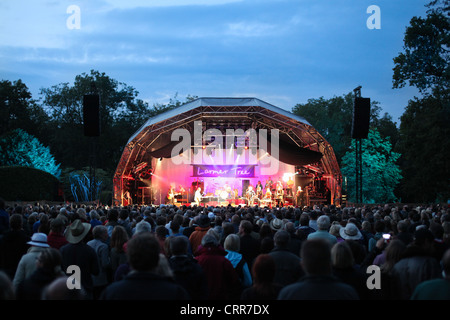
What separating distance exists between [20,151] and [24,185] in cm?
1225

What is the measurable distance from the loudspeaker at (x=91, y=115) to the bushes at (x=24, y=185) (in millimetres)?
8641

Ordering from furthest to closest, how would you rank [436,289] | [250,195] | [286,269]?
[250,195] → [286,269] → [436,289]

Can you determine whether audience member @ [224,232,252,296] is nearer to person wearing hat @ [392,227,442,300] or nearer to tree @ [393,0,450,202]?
person wearing hat @ [392,227,442,300]

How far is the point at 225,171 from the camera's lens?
27.7 m

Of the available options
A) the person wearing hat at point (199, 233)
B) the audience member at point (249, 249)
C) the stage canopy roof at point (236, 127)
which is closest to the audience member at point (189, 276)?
the audience member at point (249, 249)

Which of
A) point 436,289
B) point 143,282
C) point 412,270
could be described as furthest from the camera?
point 412,270

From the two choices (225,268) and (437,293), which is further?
(225,268)

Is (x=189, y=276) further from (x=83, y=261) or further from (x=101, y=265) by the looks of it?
(x=101, y=265)

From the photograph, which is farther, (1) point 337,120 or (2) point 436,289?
(1) point 337,120

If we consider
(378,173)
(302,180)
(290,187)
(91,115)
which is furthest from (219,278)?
(378,173)
